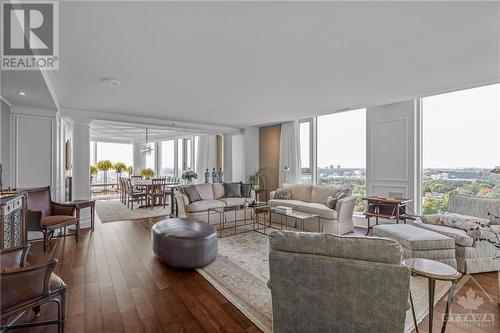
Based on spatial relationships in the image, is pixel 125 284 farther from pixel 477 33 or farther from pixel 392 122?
pixel 392 122

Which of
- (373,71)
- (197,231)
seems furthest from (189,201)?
(373,71)

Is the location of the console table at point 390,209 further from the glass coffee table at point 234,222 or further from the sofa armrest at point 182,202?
the sofa armrest at point 182,202

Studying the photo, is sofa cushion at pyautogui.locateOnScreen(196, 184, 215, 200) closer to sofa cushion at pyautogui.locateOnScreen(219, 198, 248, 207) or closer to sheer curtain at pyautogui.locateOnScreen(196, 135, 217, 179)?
sofa cushion at pyautogui.locateOnScreen(219, 198, 248, 207)

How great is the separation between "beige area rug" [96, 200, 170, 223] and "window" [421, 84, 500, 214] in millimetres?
6074

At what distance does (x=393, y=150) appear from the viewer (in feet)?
15.8

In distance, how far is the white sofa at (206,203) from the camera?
5266 millimetres

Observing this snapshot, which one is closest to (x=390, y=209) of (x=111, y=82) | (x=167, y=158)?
(x=111, y=82)

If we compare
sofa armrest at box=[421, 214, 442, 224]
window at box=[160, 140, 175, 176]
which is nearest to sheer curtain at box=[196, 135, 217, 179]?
window at box=[160, 140, 175, 176]

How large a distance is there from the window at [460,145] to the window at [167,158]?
9.92m

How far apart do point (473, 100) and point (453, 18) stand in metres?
2.84

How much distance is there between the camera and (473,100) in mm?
4012

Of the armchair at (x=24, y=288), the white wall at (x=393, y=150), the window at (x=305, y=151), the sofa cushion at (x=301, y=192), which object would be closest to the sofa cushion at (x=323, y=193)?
the sofa cushion at (x=301, y=192)

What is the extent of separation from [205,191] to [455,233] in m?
4.72

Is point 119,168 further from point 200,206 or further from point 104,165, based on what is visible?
point 200,206
